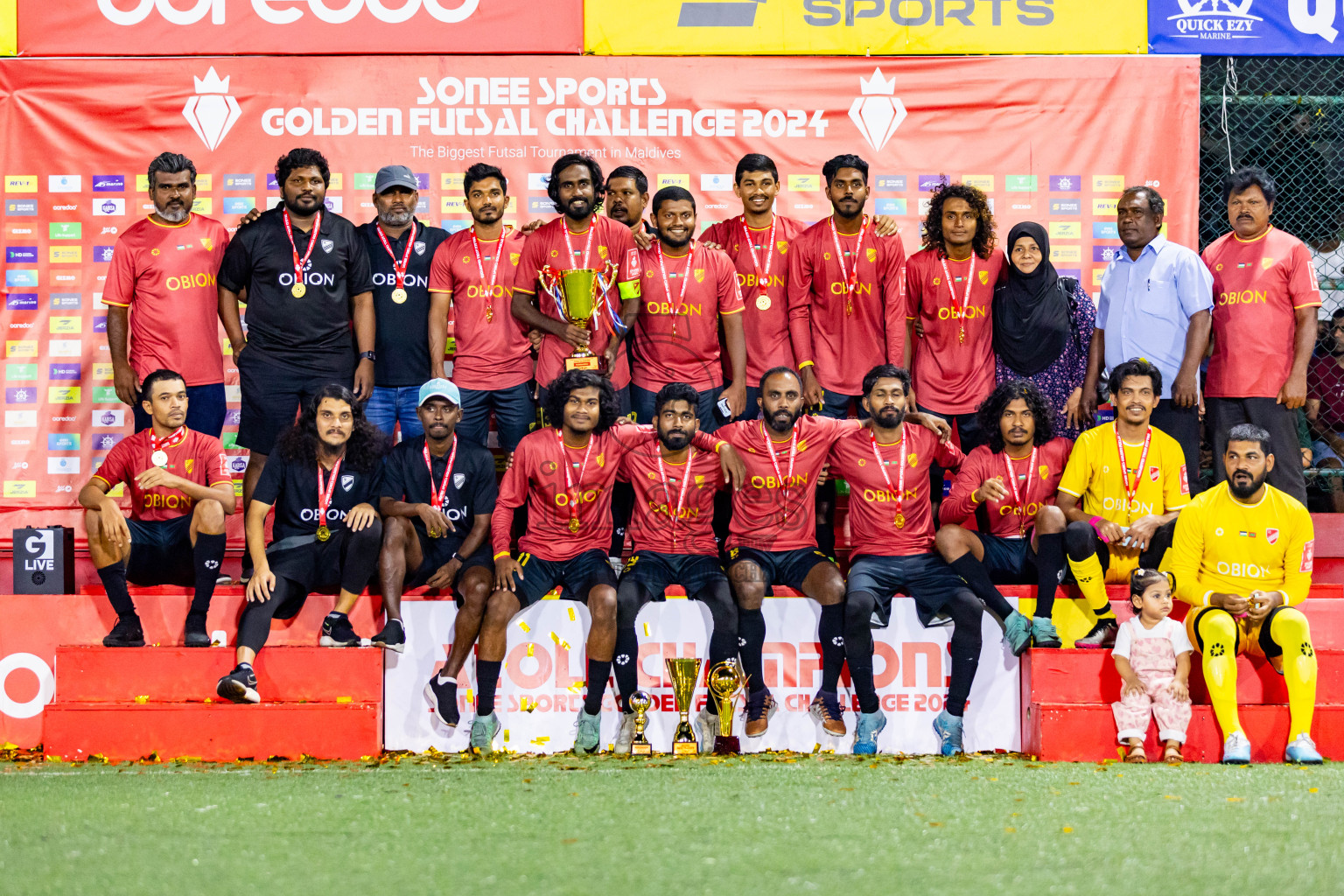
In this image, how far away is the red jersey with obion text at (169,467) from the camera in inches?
249

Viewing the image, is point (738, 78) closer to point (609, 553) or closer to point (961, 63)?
point (961, 63)

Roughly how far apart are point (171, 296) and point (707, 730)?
3.60 metres

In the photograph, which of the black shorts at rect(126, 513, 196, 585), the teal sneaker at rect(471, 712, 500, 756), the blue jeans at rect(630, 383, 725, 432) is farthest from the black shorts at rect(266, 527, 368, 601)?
the blue jeans at rect(630, 383, 725, 432)

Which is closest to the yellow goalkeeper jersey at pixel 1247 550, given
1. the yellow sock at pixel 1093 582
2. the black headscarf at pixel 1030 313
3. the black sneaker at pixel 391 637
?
the yellow sock at pixel 1093 582

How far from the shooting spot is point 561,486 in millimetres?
6145

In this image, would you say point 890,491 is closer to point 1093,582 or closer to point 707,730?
point 1093,582

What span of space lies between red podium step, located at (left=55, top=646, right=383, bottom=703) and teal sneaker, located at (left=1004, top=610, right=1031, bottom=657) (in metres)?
2.80

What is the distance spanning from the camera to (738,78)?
7.65 metres

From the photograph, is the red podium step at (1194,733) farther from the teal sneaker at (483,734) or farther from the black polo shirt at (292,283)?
the black polo shirt at (292,283)

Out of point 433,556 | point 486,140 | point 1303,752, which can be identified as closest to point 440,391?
point 433,556

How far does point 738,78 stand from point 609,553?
2968 millimetres

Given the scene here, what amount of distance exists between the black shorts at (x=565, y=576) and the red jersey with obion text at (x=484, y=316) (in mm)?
1072

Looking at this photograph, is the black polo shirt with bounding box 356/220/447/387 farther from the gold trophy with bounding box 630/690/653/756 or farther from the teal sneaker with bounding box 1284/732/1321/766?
the teal sneaker with bounding box 1284/732/1321/766

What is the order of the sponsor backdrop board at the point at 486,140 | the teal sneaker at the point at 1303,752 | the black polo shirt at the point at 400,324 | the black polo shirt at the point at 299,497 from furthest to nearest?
the sponsor backdrop board at the point at 486,140 < the black polo shirt at the point at 400,324 < the black polo shirt at the point at 299,497 < the teal sneaker at the point at 1303,752
